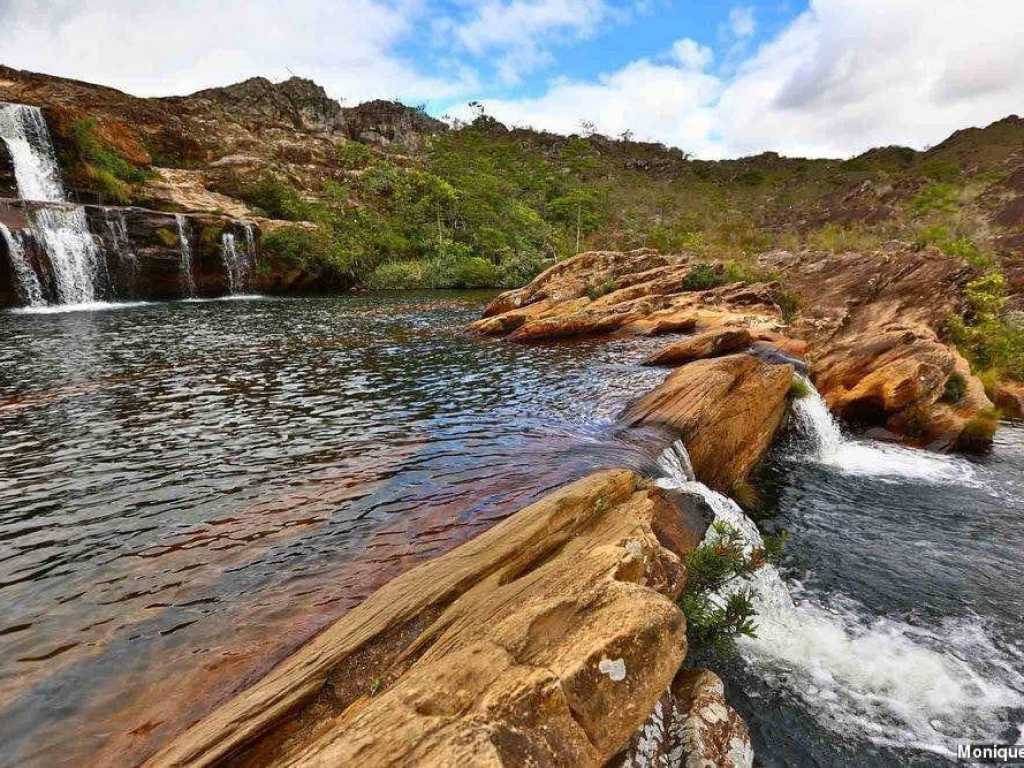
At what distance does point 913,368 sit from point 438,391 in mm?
12644

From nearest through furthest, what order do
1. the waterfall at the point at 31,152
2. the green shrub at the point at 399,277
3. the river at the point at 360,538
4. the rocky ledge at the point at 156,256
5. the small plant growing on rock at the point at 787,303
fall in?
the river at the point at 360,538, the small plant growing on rock at the point at 787,303, the rocky ledge at the point at 156,256, the waterfall at the point at 31,152, the green shrub at the point at 399,277

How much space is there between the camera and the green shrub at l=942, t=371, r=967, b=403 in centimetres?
→ 1382

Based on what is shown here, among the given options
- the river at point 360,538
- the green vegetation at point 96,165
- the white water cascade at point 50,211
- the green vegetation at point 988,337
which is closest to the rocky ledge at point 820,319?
the green vegetation at point 988,337

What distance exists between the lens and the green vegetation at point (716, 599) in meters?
5.09

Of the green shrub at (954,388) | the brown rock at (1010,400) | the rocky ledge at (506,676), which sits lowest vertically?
the brown rock at (1010,400)

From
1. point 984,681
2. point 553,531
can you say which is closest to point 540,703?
point 553,531

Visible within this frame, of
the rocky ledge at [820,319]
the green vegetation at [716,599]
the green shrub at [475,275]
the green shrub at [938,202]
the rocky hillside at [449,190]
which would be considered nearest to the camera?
the green vegetation at [716,599]

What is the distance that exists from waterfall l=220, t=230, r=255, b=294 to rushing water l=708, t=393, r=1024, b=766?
41054mm

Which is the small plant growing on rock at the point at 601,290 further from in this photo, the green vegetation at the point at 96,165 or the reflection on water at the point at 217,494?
the green vegetation at the point at 96,165

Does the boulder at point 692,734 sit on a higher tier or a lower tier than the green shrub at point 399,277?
lower

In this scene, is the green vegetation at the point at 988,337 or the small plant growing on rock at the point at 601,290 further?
the small plant growing on rock at the point at 601,290

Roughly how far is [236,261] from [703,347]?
37612mm

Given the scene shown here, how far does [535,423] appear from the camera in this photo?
413 inches

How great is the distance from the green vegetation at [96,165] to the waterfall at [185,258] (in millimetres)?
7388
